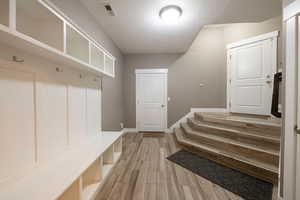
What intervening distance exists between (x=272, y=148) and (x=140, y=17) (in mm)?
3042

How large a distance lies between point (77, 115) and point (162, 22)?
2193 mm

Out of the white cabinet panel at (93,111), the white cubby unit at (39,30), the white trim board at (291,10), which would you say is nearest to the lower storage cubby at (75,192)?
the white cabinet panel at (93,111)

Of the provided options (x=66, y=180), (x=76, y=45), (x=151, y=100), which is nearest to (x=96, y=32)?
(x=76, y=45)

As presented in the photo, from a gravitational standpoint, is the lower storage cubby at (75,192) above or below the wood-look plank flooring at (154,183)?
above

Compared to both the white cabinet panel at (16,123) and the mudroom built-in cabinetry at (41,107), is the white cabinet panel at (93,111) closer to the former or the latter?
the mudroom built-in cabinetry at (41,107)

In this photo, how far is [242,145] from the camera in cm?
225

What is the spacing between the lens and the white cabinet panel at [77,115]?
5.48 feet

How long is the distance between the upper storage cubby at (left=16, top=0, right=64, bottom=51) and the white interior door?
Answer: 3309 mm

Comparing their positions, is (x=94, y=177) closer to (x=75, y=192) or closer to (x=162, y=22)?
(x=75, y=192)

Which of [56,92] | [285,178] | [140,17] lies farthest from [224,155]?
[140,17]

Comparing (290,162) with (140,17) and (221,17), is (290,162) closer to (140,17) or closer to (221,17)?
(221,17)

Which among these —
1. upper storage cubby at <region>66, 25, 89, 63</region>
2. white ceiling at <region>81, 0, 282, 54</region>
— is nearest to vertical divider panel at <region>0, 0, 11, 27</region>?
upper storage cubby at <region>66, 25, 89, 63</region>

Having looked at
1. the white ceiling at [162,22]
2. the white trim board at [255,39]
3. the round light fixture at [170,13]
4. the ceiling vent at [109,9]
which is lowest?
the round light fixture at [170,13]

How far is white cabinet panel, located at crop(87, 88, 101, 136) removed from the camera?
2.11 m
